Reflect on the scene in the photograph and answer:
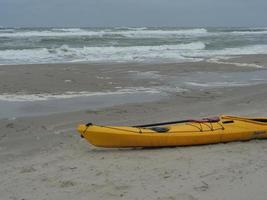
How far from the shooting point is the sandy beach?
4285 millimetres

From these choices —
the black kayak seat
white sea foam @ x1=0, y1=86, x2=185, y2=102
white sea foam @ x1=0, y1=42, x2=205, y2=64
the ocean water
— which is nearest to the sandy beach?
white sea foam @ x1=0, y1=86, x2=185, y2=102

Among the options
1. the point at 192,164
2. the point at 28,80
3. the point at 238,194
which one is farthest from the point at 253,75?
the point at 238,194

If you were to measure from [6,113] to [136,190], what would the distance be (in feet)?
14.4

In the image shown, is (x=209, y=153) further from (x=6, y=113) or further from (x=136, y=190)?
(x=6, y=113)

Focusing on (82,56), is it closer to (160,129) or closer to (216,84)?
(216,84)

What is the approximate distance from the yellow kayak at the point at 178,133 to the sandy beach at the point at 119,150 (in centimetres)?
11

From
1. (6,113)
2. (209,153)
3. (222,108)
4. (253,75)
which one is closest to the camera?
(209,153)

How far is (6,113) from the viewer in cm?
800

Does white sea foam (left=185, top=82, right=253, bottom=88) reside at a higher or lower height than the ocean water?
higher

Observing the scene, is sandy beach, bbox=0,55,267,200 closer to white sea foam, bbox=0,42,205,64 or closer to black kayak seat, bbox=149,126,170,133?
black kayak seat, bbox=149,126,170,133

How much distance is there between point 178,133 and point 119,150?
0.74 metres

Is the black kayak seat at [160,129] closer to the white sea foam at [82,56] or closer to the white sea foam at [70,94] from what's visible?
the white sea foam at [70,94]

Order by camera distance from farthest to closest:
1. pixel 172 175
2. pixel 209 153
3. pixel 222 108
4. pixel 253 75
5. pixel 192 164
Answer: pixel 253 75
pixel 222 108
pixel 209 153
pixel 192 164
pixel 172 175

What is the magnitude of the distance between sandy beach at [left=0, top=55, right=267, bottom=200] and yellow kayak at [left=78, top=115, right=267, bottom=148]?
11 cm
